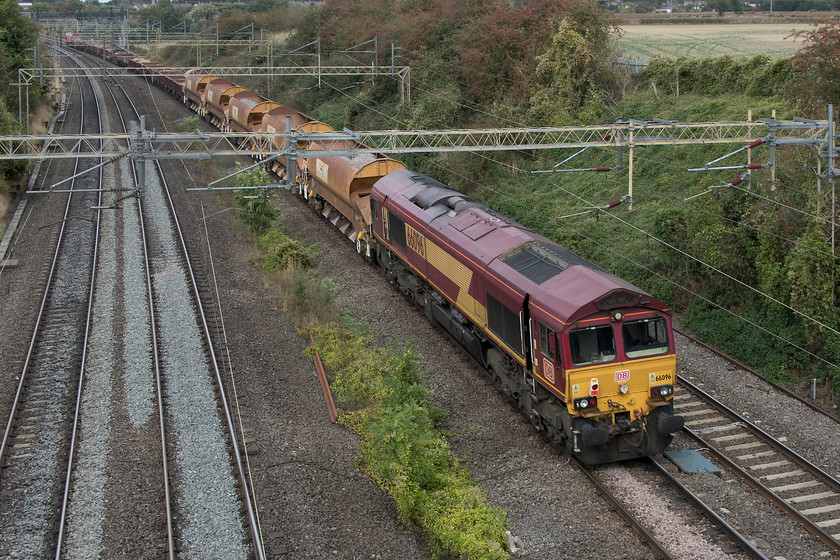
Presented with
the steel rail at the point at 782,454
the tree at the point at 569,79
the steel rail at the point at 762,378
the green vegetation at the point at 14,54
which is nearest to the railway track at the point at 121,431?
the steel rail at the point at 782,454

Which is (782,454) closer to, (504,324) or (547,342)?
(547,342)

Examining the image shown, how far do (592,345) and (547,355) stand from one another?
874 millimetres

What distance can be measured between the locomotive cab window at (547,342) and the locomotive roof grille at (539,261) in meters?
1.15

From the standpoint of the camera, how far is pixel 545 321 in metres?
14.3

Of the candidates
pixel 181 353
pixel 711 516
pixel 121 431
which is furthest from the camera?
pixel 181 353

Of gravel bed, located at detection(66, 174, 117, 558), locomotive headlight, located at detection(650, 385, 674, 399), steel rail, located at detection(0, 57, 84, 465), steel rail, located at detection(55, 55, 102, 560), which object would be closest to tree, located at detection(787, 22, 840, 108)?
locomotive headlight, located at detection(650, 385, 674, 399)

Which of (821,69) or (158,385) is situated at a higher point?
(821,69)

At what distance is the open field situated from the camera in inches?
1670

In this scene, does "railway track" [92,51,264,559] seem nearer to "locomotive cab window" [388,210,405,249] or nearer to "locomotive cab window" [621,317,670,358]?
"locomotive cab window" [388,210,405,249]

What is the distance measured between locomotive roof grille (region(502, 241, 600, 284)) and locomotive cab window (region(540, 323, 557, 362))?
3.77 feet

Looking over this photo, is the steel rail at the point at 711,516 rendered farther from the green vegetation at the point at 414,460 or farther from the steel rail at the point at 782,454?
the green vegetation at the point at 414,460

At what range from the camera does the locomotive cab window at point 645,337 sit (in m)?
14.1

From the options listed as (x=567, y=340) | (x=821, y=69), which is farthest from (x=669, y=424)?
(x=821, y=69)

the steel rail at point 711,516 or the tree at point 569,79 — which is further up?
the tree at point 569,79
